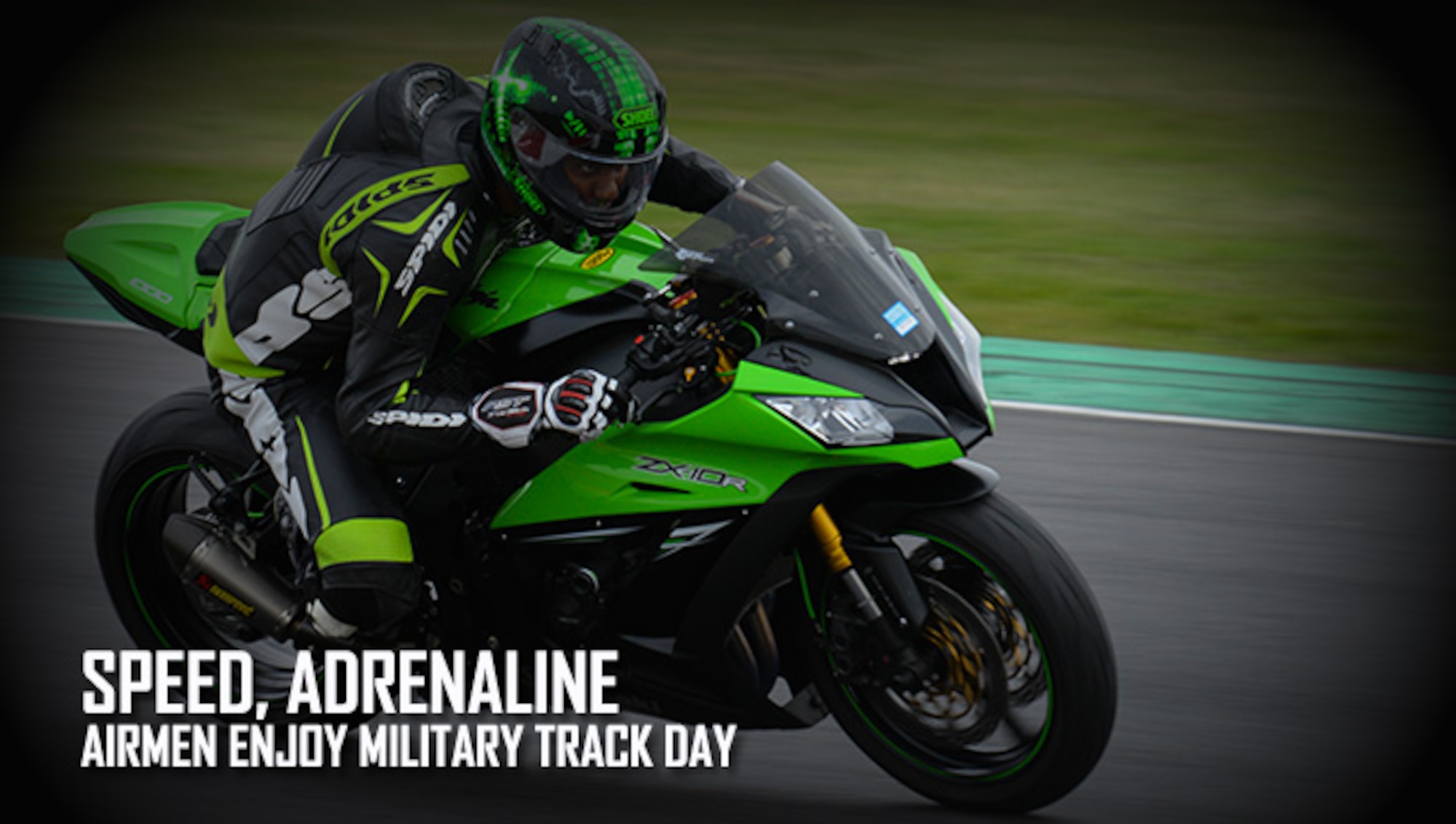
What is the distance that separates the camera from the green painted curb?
277 inches

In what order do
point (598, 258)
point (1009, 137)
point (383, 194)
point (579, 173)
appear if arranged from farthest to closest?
point (1009, 137) < point (598, 258) < point (383, 194) < point (579, 173)

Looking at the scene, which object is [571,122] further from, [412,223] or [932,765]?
[932,765]

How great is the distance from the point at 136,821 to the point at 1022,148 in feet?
30.3

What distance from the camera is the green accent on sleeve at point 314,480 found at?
13.3 feet

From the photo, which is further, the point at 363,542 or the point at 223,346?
the point at 223,346

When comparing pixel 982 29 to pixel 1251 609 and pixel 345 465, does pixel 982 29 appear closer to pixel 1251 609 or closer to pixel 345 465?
pixel 1251 609

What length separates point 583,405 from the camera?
3680 millimetres

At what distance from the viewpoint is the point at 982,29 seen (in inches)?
619

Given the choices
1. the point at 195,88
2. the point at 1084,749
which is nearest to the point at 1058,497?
the point at 1084,749

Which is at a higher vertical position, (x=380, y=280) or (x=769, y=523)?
(x=380, y=280)

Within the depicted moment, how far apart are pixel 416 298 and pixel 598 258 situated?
0.52m

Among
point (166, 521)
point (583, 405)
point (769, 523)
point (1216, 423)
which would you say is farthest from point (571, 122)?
point (1216, 423)

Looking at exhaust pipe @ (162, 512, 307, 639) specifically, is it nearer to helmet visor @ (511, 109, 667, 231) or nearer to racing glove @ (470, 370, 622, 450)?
racing glove @ (470, 370, 622, 450)

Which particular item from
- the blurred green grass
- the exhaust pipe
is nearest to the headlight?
the exhaust pipe
